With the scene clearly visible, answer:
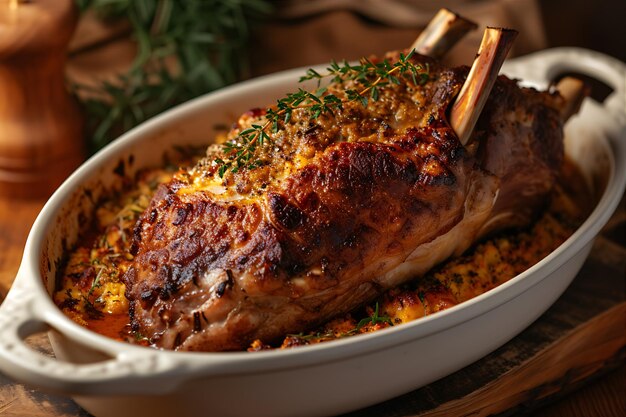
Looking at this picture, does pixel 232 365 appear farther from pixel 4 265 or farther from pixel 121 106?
pixel 121 106

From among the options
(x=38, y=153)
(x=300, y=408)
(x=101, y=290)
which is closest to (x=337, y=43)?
(x=38, y=153)

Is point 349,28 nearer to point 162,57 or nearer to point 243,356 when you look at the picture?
point 162,57

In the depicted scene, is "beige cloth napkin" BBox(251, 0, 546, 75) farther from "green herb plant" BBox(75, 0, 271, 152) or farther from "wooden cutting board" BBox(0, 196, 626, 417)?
"wooden cutting board" BBox(0, 196, 626, 417)

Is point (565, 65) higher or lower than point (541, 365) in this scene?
higher

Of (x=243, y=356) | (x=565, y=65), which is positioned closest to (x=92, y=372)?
(x=243, y=356)

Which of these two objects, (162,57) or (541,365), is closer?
(541,365)

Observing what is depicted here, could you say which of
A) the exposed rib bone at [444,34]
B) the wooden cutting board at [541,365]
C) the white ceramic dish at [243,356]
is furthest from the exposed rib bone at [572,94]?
the wooden cutting board at [541,365]

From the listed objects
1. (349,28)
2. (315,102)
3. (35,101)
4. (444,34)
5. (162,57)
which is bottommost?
(35,101)

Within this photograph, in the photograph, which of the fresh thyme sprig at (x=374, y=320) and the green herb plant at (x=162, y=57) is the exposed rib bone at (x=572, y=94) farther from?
the green herb plant at (x=162, y=57)
